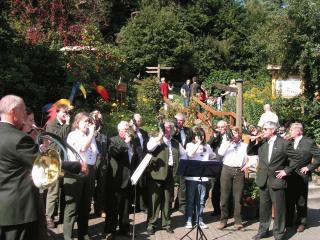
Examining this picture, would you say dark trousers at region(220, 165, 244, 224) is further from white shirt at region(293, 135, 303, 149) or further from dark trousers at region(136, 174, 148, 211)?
dark trousers at region(136, 174, 148, 211)

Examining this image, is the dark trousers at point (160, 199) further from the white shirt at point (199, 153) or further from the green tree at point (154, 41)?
the green tree at point (154, 41)

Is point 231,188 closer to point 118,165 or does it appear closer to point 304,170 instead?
point 304,170

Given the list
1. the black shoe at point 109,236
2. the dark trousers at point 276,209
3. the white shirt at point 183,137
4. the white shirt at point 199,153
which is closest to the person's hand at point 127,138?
the white shirt at point 199,153

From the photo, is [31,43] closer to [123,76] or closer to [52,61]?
[52,61]

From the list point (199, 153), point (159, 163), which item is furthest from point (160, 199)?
point (199, 153)

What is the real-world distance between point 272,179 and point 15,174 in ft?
15.7

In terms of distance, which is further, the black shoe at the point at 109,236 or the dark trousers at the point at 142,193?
the dark trousers at the point at 142,193

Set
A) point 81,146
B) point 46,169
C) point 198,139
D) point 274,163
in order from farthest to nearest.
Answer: point 198,139 → point 274,163 → point 81,146 → point 46,169

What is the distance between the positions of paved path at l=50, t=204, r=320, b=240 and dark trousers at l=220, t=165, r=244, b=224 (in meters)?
0.30

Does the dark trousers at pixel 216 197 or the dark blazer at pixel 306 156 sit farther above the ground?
the dark blazer at pixel 306 156

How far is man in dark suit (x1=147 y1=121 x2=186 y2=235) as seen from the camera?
809cm

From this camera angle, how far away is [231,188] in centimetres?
885

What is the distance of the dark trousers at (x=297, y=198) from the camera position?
8.98 metres

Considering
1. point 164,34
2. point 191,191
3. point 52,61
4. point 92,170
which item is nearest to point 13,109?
point 92,170
